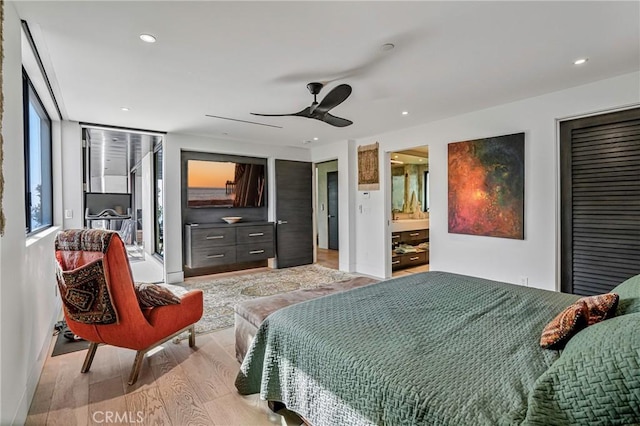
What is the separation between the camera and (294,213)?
642 centimetres

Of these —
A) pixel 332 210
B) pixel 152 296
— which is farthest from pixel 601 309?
pixel 332 210

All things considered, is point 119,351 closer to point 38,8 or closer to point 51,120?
point 38,8

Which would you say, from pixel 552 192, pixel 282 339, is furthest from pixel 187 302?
pixel 552 192

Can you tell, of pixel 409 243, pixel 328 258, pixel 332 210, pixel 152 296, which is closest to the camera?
pixel 152 296

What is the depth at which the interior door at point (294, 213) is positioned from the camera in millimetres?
6234

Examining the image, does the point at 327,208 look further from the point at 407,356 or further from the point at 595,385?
the point at 595,385

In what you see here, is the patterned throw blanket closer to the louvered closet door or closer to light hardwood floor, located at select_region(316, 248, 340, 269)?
the louvered closet door

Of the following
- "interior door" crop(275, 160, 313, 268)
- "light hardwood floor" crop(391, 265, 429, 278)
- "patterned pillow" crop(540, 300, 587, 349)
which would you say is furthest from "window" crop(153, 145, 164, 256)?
"patterned pillow" crop(540, 300, 587, 349)

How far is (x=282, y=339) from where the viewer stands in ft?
5.64

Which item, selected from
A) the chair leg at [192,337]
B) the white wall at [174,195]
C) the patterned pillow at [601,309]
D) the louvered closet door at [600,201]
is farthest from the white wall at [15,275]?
the louvered closet door at [600,201]

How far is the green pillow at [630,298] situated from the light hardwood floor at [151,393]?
168 cm

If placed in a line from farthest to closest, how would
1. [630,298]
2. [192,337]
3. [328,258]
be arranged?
Answer: [328,258]
[192,337]
[630,298]

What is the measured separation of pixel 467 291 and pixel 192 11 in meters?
2.53

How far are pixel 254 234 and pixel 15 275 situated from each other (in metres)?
4.11
